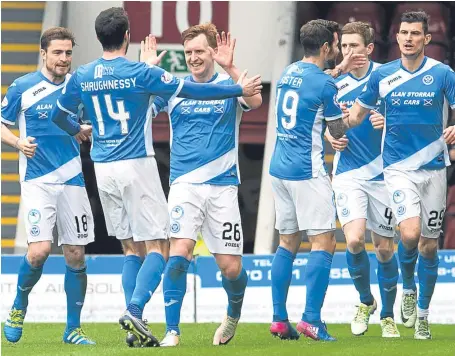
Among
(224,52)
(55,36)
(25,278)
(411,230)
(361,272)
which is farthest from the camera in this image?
(361,272)

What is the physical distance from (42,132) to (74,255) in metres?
1.03

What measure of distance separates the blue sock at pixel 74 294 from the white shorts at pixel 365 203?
7.58 feet

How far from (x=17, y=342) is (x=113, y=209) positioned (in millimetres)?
1835

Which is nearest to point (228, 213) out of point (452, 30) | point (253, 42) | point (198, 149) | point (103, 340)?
point (198, 149)

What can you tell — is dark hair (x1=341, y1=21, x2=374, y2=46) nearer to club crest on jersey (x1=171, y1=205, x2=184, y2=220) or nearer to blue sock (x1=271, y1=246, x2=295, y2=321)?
blue sock (x1=271, y1=246, x2=295, y2=321)

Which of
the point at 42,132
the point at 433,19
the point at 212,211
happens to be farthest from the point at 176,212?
the point at 433,19

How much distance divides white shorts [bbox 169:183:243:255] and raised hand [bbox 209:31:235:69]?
919 mm

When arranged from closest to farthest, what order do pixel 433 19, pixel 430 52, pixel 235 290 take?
pixel 235 290 → pixel 430 52 → pixel 433 19

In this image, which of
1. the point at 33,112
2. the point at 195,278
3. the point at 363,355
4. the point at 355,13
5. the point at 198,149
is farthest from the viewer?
the point at 355,13

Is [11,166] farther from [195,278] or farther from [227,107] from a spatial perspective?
[227,107]

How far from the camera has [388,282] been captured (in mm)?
11578

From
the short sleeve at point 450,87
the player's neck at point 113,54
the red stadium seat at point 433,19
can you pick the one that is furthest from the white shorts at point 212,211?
the red stadium seat at point 433,19

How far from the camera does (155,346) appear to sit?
30.8 ft

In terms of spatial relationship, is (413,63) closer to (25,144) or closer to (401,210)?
(401,210)
